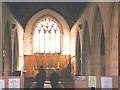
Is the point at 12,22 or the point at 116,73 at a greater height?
the point at 12,22

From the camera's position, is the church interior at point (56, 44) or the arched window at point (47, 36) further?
the arched window at point (47, 36)

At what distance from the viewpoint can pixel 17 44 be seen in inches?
285

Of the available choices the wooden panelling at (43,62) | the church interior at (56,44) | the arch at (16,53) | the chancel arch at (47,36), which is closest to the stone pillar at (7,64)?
the church interior at (56,44)

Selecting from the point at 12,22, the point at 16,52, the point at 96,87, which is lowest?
the point at 96,87

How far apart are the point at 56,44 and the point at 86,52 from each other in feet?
2.39

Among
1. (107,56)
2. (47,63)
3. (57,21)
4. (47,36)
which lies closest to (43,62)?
(47,63)

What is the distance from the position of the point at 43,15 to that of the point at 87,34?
110 cm

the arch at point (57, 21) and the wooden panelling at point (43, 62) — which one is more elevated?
the arch at point (57, 21)

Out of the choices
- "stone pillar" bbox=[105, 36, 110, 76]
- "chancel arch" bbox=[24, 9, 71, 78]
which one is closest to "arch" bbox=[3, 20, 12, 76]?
"chancel arch" bbox=[24, 9, 71, 78]

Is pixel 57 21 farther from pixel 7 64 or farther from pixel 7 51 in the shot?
pixel 7 64

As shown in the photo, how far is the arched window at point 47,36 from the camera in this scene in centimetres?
729

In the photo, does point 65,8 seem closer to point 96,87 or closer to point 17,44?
point 17,44

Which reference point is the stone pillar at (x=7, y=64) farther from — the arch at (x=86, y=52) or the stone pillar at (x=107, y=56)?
the stone pillar at (x=107, y=56)

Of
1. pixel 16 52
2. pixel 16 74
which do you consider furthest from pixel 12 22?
pixel 16 74
